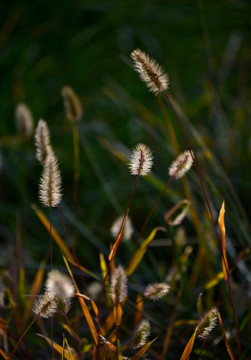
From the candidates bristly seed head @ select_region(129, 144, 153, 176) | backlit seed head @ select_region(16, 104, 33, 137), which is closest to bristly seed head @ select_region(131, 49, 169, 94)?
bristly seed head @ select_region(129, 144, 153, 176)

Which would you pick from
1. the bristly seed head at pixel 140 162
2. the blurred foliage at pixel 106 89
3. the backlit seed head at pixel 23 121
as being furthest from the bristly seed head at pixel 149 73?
the blurred foliage at pixel 106 89

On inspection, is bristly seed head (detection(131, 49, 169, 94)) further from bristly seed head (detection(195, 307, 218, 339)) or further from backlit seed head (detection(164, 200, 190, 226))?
bristly seed head (detection(195, 307, 218, 339))

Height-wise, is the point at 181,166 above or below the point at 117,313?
above

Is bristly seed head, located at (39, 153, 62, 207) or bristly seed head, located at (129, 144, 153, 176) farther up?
bristly seed head, located at (129, 144, 153, 176)

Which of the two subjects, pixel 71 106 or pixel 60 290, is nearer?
A: pixel 60 290

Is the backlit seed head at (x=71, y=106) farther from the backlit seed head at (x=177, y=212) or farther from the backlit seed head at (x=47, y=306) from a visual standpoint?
the backlit seed head at (x=47, y=306)

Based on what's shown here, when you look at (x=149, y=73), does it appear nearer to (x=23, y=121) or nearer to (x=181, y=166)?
(x=181, y=166)

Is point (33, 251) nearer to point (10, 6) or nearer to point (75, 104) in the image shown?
point (75, 104)

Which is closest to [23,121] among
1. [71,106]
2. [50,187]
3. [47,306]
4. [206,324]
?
[71,106]
